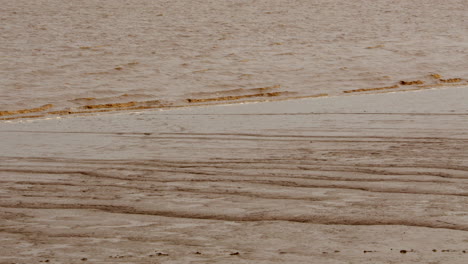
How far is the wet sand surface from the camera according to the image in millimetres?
1852

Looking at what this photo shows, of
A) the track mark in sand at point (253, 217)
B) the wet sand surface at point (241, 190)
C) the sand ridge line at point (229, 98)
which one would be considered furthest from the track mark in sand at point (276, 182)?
the sand ridge line at point (229, 98)

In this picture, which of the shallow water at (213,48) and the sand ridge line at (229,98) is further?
the shallow water at (213,48)

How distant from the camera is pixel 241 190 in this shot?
2.46 metres

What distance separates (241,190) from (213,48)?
19.7ft

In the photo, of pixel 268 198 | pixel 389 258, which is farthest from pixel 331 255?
pixel 268 198

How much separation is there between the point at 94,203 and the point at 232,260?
680mm

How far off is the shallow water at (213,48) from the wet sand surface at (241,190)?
6.65 ft

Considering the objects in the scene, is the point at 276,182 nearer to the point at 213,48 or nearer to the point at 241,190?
the point at 241,190

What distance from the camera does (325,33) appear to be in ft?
31.7

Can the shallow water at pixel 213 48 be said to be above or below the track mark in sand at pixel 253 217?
below

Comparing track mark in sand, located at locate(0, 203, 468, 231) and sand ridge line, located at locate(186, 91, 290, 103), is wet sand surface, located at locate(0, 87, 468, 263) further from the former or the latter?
sand ridge line, located at locate(186, 91, 290, 103)

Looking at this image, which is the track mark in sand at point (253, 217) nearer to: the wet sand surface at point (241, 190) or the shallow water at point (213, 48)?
the wet sand surface at point (241, 190)

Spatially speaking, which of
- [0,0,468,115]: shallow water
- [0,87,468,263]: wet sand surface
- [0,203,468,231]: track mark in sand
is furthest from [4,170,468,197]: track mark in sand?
[0,0,468,115]: shallow water

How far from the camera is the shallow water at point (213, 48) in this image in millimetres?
6289
